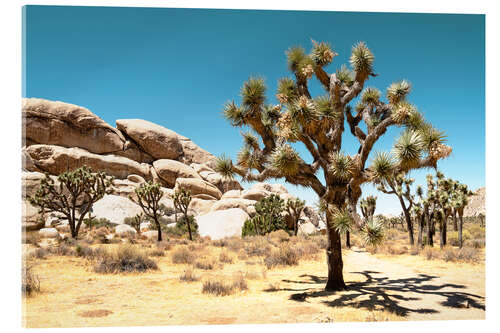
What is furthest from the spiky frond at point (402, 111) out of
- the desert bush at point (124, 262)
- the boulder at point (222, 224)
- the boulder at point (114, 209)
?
the boulder at point (114, 209)

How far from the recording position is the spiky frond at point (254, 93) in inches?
279

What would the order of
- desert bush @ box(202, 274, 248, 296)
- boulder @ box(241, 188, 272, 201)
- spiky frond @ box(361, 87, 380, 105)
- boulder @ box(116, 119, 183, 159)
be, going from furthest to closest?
boulder @ box(116, 119, 183, 159) < boulder @ box(241, 188, 272, 201) < spiky frond @ box(361, 87, 380, 105) < desert bush @ box(202, 274, 248, 296)

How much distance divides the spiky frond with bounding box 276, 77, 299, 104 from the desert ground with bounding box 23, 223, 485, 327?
14.0 feet

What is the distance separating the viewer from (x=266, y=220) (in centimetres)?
2222

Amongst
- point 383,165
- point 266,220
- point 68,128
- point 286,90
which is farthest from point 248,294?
point 68,128

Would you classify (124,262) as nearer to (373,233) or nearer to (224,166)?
(224,166)

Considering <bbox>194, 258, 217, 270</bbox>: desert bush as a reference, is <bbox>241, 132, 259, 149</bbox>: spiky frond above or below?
A: above

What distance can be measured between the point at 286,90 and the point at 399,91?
7.89 ft

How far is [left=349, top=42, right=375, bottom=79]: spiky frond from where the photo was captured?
6.72 m

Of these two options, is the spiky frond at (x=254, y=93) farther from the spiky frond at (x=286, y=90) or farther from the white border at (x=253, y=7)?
the white border at (x=253, y=7)

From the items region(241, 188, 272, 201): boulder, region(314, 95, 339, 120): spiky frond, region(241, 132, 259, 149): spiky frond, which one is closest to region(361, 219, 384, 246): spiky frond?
region(314, 95, 339, 120): spiky frond

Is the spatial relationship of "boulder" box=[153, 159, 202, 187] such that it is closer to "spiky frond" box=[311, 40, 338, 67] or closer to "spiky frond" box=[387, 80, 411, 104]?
"spiky frond" box=[311, 40, 338, 67]

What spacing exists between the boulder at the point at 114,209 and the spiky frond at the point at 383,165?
26.5 meters
